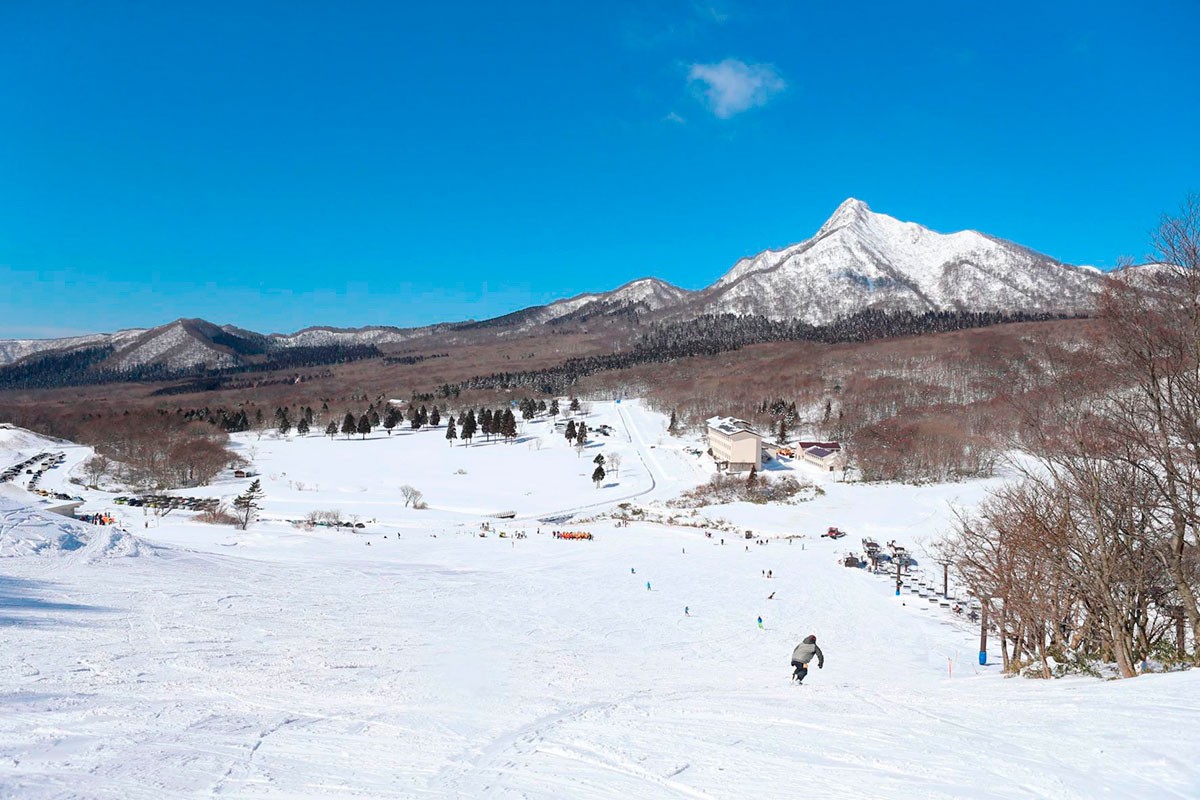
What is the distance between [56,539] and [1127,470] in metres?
29.3

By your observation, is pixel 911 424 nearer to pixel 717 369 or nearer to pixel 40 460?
pixel 717 369

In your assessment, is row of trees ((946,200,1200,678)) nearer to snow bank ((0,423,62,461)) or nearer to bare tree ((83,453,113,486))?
bare tree ((83,453,113,486))

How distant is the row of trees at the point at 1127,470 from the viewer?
8.01 meters

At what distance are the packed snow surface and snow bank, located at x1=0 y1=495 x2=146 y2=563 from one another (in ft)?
4.70

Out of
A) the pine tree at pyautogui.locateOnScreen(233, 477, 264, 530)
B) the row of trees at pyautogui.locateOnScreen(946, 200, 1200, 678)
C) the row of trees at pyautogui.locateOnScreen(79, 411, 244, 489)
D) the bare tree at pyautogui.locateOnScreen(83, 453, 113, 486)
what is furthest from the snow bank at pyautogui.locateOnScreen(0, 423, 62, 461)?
the row of trees at pyautogui.locateOnScreen(946, 200, 1200, 678)

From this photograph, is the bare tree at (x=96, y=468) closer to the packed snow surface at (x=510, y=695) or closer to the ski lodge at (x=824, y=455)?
the packed snow surface at (x=510, y=695)

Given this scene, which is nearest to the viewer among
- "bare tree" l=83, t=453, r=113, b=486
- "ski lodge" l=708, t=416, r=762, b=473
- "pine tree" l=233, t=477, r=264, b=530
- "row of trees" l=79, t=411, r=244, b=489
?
"pine tree" l=233, t=477, r=264, b=530

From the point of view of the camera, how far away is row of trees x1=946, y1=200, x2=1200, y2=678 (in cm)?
801

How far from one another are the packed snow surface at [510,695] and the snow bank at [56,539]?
143 centimetres

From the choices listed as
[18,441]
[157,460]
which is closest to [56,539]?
[157,460]

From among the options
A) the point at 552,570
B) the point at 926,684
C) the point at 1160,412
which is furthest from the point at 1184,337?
the point at 552,570

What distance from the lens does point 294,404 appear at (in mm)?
154375

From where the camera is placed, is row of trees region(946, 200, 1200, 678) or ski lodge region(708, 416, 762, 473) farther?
ski lodge region(708, 416, 762, 473)

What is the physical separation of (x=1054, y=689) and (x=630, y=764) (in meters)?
6.37
